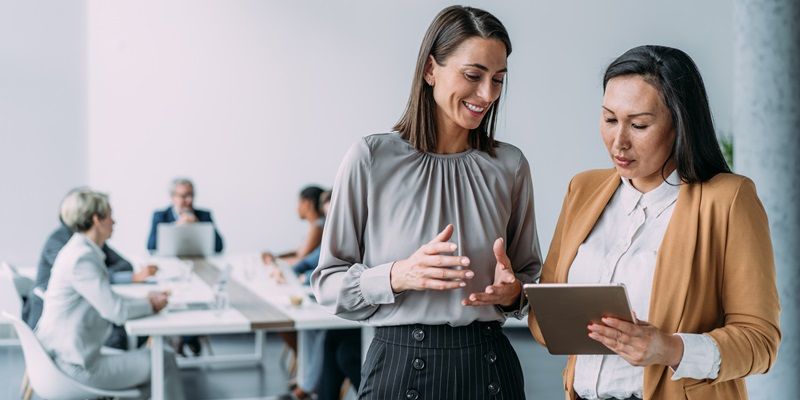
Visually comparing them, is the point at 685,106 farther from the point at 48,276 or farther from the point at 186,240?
the point at 186,240

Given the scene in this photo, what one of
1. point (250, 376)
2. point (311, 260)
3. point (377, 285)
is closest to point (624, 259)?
point (377, 285)

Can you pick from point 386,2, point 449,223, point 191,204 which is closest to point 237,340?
point 191,204

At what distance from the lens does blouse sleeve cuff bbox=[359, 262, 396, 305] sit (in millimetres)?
1938

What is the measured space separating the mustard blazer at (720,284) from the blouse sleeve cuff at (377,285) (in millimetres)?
520

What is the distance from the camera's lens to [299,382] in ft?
18.9

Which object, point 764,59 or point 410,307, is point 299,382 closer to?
point 764,59

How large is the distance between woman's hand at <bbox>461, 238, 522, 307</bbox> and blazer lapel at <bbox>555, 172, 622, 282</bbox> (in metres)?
0.11

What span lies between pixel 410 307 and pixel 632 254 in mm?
469

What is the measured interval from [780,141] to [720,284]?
8.76ft

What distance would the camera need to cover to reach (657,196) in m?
1.94

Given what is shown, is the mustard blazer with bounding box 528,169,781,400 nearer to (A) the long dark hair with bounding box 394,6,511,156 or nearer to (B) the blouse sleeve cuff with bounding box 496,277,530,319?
(B) the blouse sleeve cuff with bounding box 496,277,530,319

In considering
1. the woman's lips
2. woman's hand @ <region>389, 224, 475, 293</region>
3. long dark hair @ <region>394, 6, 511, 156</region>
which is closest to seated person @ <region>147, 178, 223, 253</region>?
long dark hair @ <region>394, 6, 511, 156</region>

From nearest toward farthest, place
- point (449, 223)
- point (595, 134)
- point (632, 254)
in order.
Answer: point (632, 254)
point (449, 223)
point (595, 134)

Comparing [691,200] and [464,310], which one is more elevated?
[691,200]
